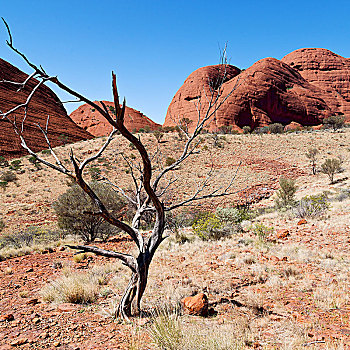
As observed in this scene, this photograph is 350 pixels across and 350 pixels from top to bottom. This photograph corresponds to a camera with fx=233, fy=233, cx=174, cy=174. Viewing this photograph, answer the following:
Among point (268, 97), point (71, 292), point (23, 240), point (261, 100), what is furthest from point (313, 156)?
point (268, 97)

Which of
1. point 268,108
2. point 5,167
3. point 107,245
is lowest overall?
point 107,245

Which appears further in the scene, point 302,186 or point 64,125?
point 64,125

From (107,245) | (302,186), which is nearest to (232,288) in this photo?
(107,245)

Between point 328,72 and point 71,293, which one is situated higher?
point 328,72

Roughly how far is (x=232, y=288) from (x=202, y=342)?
2354 millimetres

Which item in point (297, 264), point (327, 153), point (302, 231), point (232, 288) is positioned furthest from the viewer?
point (327, 153)

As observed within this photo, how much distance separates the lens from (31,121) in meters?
41.5

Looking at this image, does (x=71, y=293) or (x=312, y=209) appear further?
(x=312, y=209)

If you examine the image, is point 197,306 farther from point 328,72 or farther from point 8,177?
point 328,72

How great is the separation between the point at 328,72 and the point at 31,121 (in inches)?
3620

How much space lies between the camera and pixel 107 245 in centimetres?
882

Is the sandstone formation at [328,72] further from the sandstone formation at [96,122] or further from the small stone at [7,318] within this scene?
the small stone at [7,318]

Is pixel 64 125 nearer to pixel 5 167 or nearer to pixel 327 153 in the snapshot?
pixel 5 167

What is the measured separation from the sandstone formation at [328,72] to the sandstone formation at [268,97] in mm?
289
